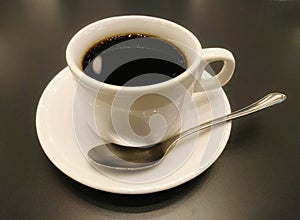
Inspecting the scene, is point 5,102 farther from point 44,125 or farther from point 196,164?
point 196,164

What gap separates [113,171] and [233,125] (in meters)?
0.22

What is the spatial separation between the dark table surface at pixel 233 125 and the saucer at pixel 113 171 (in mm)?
31

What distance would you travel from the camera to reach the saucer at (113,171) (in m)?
0.48

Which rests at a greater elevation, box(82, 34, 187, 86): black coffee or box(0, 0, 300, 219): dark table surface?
box(82, 34, 187, 86): black coffee

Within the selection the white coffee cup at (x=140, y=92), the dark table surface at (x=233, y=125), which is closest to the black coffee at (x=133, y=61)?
the white coffee cup at (x=140, y=92)

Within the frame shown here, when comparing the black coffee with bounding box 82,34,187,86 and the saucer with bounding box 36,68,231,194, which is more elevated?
the black coffee with bounding box 82,34,187,86

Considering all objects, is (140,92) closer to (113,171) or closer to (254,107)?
(113,171)

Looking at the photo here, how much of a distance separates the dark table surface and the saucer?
0.10ft

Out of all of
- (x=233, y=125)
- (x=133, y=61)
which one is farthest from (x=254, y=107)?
(x=133, y=61)

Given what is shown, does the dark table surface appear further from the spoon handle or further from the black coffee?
the black coffee

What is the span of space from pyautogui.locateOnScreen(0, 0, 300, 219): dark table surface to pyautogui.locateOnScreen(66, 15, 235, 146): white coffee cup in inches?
3.2

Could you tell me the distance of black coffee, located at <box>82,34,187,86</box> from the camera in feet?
1.70

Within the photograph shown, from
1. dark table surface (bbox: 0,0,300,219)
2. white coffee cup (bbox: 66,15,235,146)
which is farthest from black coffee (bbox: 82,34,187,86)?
dark table surface (bbox: 0,0,300,219)

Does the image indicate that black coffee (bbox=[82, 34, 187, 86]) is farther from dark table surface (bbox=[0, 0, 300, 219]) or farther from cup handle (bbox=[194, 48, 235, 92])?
dark table surface (bbox=[0, 0, 300, 219])
